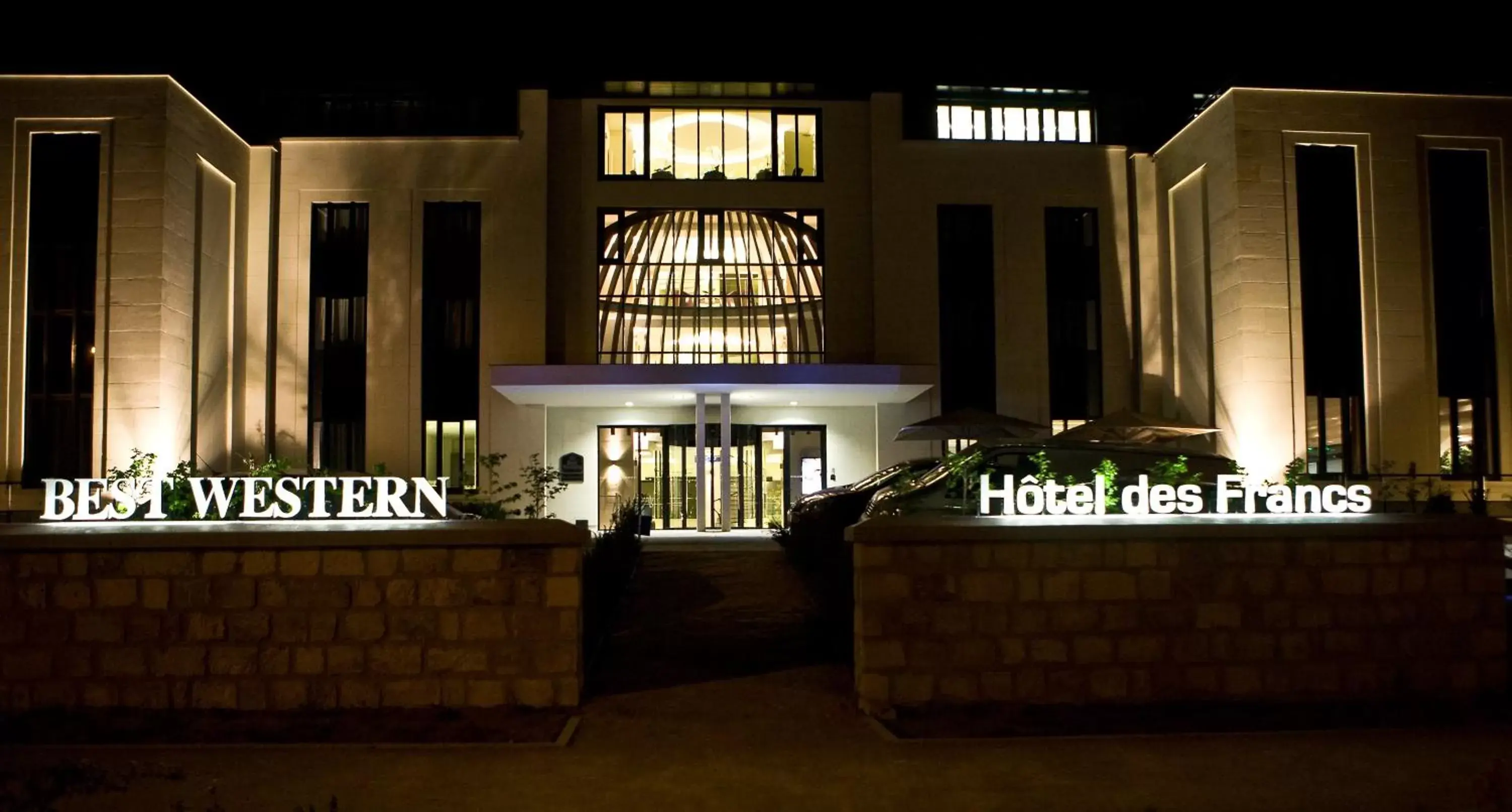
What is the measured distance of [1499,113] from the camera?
24562 mm

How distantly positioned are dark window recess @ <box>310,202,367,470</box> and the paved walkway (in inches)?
684

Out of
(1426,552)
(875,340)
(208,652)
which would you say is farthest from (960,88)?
(208,652)

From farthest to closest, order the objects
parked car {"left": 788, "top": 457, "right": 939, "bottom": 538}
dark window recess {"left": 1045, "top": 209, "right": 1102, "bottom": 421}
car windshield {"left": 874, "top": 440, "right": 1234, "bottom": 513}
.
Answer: dark window recess {"left": 1045, "top": 209, "right": 1102, "bottom": 421}
parked car {"left": 788, "top": 457, "right": 939, "bottom": 538}
car windshield {"left": 874, "top": 440, "right": 1234, "bottom": 513}

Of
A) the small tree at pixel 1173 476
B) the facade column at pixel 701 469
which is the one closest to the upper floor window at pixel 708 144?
the facade column at pixel 701 469

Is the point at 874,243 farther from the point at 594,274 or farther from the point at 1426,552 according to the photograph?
the point at 1426,552

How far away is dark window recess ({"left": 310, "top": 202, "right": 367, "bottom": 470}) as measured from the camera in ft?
86.0

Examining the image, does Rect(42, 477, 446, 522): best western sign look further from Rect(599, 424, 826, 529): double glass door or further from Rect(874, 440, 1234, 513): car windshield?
Rect(599, 424, 826, 529): double glass door

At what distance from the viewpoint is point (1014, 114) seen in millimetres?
28453

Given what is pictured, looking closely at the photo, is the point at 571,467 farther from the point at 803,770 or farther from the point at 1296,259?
the point at 803,770

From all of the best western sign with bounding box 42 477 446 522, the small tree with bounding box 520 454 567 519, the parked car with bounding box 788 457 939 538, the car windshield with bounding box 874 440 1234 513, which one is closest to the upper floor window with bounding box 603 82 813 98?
the small tree with bounding box 520 454 567 519

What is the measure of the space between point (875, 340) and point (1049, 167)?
241 inches

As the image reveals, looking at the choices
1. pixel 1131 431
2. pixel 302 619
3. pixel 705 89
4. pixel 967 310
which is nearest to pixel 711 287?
pixel 705 89

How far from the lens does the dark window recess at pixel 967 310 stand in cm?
2697

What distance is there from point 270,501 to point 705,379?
38.8ft
